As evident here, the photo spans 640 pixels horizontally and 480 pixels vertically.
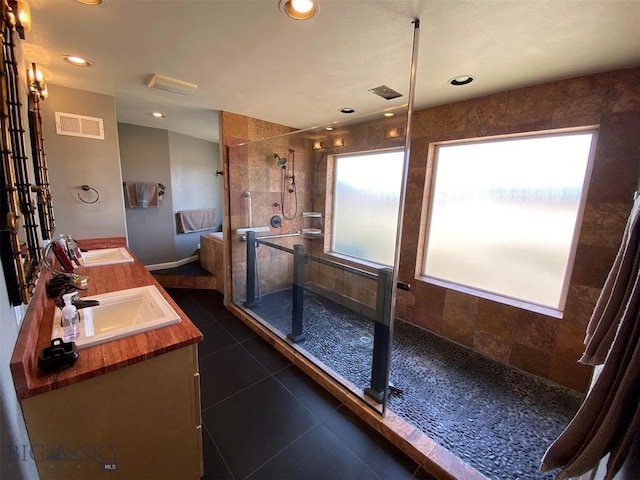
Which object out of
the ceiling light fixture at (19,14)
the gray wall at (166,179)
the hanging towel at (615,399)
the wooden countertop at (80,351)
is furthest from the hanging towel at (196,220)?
the hanging towel at (615,399)

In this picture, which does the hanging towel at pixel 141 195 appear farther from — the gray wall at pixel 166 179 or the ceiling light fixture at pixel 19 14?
the ceiling light fixture at pixel 19 14

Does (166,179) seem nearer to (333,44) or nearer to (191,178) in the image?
(191,178)

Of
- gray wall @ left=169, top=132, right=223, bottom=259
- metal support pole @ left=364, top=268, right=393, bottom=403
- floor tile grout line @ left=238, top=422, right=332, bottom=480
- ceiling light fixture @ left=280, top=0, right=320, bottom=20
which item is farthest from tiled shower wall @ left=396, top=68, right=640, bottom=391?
gray wall @ left=169, top=132, right=223, bottom=259

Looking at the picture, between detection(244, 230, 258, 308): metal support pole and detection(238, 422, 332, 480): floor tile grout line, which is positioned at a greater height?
detection(244, 230, 258, 308): metal support pole

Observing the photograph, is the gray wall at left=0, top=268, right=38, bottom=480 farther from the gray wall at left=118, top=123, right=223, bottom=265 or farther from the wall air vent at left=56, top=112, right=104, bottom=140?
the gray wall at left=118, top=123, right=223, bottom=265

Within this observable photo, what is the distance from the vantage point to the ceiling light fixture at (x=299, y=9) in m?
1.23

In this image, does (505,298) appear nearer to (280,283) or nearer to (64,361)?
(280,283)

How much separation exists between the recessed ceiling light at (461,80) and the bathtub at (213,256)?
330cm

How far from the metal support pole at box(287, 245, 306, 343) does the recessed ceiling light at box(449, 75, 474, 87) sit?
196cm

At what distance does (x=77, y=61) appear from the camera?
1836mm

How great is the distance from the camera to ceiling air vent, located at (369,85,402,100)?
2162 millimetres

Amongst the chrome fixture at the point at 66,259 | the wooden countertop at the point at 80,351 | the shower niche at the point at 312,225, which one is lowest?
the wooden countertop at the point at 80,351

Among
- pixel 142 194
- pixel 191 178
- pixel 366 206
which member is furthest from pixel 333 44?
pixel 191 178

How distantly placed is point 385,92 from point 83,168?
296 cm
